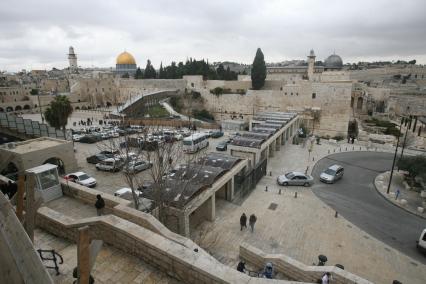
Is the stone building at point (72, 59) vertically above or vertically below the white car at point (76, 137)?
above

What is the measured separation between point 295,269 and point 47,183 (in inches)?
363

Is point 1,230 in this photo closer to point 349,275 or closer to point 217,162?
point 349,275

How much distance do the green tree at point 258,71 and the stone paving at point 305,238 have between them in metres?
32.3

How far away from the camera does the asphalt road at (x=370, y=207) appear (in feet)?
36.0

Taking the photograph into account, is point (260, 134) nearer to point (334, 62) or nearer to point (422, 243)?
point (422, 243)

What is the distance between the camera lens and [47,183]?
9.00 meters

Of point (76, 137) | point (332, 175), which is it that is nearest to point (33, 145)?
point (76, 137)

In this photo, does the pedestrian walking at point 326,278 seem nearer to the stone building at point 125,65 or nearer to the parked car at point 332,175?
the parked car at point 332,175

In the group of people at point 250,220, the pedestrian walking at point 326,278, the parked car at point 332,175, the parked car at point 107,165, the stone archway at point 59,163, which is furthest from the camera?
the parked car at point 107,165

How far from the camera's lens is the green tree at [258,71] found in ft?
139

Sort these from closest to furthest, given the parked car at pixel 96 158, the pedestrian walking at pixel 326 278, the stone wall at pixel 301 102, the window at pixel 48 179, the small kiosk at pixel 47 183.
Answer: the pedestrian walking at pixel 326 278 → the small kiosk at pixel 47 183 → the window at pixel 48 179 → the parked car at pixel 96 158 → the stone wall at pixel 301 102

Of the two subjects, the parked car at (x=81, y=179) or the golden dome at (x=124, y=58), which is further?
the golden dome at (x=124, y=58)

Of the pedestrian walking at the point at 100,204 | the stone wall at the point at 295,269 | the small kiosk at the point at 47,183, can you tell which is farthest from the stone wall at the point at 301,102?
the pedestrian walking at the point at 100,204

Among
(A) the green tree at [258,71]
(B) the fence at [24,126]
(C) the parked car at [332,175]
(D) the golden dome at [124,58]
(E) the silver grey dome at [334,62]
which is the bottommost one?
(C) the parked car at [332,175]
